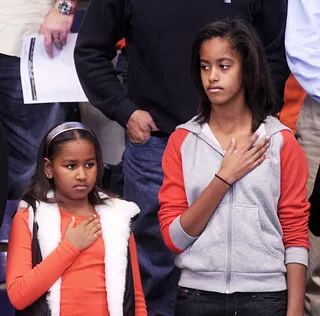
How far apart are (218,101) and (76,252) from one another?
70cm

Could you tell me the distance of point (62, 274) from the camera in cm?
332

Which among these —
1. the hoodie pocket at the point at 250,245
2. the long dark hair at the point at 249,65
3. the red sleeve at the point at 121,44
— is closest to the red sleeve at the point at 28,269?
the hoodie pocket at the point at 250,245

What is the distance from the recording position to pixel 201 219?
3.27 metres

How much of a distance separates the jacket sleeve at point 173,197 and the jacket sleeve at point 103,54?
0.63m

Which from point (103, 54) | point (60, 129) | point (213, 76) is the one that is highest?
point (213, 76)

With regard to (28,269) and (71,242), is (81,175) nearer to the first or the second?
(71,242)

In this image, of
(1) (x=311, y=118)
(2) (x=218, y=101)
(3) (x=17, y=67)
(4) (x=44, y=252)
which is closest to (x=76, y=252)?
(4) (x=44, y=252)

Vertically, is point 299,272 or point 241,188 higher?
point 241,188

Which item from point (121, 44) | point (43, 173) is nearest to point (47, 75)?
point (121, 44)

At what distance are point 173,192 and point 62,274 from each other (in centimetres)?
47

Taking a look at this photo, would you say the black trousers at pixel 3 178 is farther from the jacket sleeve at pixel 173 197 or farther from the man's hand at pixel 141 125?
the man's hand at pixel 141 125

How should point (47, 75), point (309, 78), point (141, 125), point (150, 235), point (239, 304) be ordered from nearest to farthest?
point (239, 304) → point (309, 78) → point (141, 125) → point (150, 235) → point (47, 75)

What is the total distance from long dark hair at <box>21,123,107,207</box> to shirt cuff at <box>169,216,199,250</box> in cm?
32

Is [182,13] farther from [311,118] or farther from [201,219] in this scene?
[201,219]
